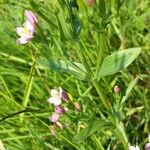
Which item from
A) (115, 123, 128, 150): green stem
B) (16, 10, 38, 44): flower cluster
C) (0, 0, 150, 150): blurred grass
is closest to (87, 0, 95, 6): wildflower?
(0, 0, 150, 150): blurred grass

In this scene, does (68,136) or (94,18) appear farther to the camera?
(68,136)

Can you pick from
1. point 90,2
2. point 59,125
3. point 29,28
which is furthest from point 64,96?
point 90,2

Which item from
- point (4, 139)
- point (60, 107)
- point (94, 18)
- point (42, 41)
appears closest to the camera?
point (94, 18)

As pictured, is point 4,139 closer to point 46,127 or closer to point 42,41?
point 46,127

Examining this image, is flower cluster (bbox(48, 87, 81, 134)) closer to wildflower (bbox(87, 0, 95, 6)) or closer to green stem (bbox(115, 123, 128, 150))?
green stem (bbox(115, 123, 128, 150))

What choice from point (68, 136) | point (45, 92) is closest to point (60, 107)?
point (68, 136)

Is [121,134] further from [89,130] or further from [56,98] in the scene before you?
[56,98]
